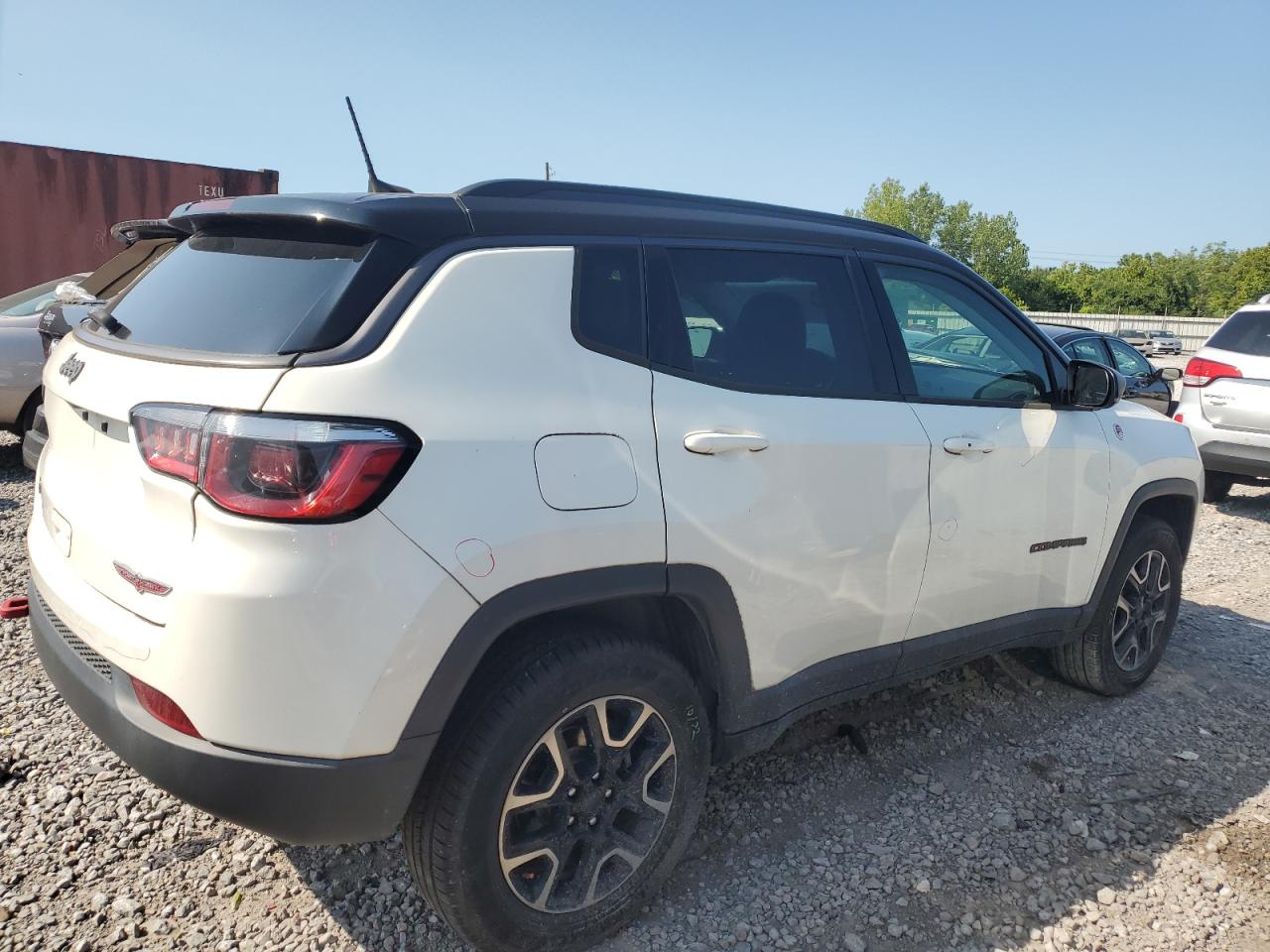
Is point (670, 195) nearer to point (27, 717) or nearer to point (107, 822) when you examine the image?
point (107, 822)

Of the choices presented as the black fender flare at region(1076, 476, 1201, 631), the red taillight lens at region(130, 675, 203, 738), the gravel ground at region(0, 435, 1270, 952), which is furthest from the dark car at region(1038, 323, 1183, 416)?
the red taillight lens at region(130, 675, 203, 738)

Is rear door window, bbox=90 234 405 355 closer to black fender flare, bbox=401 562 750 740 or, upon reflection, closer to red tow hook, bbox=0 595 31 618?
black fender flare, bbox=401 562 750 740

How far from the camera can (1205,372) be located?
7.94 meters

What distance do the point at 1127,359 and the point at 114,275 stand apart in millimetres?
9875

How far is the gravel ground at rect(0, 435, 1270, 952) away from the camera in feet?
8.17

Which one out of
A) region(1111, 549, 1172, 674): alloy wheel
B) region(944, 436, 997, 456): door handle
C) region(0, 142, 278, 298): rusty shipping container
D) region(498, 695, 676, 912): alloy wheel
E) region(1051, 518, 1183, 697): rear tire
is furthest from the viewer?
region(0, 142, 278, 298): rusty shipping container

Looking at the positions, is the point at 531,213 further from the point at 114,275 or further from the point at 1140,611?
the point at 1140,611

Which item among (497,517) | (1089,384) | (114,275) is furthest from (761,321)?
(114,275)

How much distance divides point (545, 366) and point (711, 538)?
2.04ft

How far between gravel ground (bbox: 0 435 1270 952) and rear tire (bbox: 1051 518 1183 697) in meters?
0.16

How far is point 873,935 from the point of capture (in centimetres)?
254

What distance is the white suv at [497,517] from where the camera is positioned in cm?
186

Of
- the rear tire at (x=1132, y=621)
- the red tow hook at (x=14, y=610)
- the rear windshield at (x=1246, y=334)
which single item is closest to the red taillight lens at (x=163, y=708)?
the red tow hook at (x=14, y=610)

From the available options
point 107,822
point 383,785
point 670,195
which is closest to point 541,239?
point 670,195
